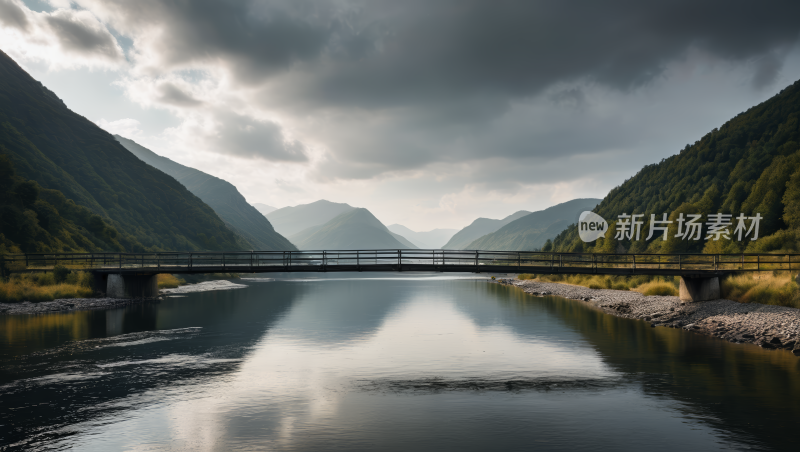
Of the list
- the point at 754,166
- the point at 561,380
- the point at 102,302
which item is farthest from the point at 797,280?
the point at 754,166

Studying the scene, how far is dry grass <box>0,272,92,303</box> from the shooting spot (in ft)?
171

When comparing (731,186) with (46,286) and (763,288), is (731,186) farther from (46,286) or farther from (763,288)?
(46,286)

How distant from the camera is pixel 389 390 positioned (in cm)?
2169

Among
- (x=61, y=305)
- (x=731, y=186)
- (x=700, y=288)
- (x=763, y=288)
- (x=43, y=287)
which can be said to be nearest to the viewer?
(x=763, y=288)

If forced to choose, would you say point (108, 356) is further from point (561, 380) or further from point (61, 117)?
point (61, 117)

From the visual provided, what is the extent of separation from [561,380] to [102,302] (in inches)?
1979

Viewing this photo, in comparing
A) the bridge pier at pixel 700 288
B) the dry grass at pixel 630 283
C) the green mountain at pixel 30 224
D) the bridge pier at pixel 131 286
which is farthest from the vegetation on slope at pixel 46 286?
the dry grass at pixel 630 283

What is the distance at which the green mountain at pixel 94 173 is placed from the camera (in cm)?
12188

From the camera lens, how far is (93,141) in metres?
171

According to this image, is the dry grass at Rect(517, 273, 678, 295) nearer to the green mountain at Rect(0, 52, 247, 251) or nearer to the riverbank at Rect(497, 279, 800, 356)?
the riverbank at Rect(497, 279, 800, 356)

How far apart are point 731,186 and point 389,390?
390 ft

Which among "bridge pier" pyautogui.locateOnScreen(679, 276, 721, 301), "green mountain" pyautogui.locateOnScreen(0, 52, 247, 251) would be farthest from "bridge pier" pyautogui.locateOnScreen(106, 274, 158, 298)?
"green mountain" pyautogui.locateOnScreen(0, 52, 247, 251)

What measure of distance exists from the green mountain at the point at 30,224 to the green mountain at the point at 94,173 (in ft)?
95.2

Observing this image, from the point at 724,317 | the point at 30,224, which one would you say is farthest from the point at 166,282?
the point at 724,317
